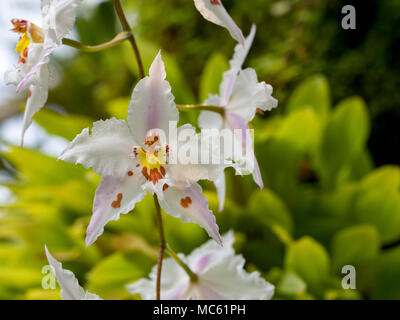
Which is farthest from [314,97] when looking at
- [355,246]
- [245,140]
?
[245,140]

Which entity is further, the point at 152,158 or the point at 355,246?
the point at 355,246

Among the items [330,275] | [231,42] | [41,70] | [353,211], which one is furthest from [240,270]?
[231,42]

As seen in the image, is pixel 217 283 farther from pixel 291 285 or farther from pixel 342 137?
pixel 342 137

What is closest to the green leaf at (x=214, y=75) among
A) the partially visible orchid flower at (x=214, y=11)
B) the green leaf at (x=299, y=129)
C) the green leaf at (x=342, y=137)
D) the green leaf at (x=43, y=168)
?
the green leaf at (x=299, y=129)

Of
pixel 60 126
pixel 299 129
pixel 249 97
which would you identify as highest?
pixel 60 126

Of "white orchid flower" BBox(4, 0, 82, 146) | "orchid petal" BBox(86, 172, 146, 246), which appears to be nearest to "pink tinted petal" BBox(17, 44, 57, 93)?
"white orchid flower" BBox(4, 0, 82, 146)

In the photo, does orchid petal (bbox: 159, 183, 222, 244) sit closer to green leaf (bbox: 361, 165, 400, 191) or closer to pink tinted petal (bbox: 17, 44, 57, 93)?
pink tinted petal (bbox: 17, 44, 57, 93)

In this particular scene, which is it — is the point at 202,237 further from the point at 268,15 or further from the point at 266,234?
the point at 268,15
